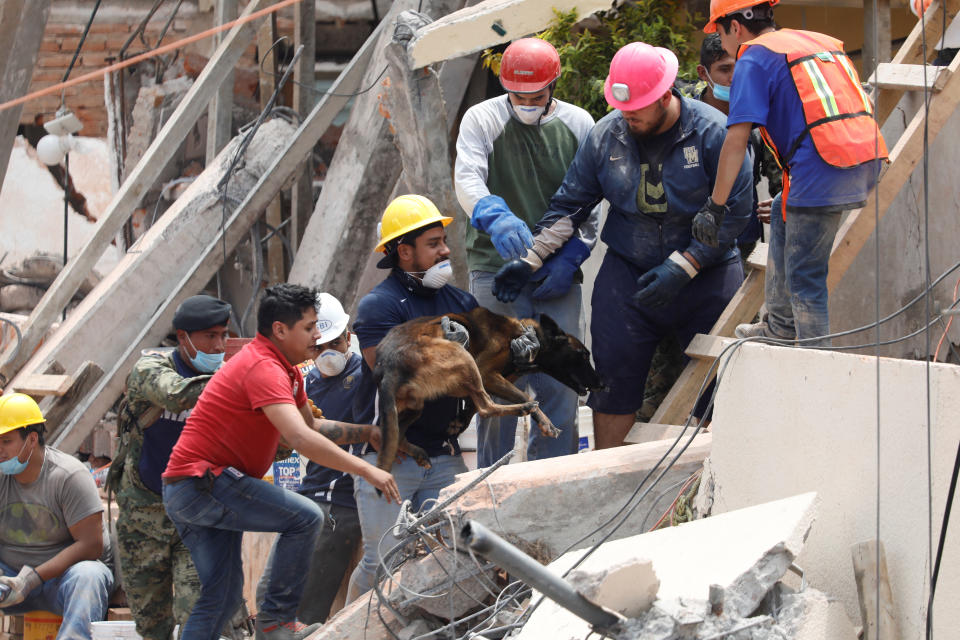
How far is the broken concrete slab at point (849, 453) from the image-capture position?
2.91 meters

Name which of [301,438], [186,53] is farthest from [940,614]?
[186,53]

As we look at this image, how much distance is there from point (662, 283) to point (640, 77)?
933 mm

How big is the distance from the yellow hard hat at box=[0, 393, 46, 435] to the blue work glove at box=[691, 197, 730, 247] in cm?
385

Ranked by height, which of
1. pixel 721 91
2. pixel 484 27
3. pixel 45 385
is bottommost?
pixel 45 385

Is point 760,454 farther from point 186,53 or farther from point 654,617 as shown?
point 186,53

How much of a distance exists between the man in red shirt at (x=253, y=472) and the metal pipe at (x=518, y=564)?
2.09 m

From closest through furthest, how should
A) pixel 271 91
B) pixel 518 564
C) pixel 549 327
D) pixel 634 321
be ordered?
pixel 518 564, pixel 549 327, pixel 634 321, pixel 271 91

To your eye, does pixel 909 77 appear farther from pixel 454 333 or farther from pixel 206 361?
pixel 206 361

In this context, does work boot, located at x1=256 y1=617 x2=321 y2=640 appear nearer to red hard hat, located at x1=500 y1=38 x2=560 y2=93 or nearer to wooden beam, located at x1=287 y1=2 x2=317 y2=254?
→ red hard hat, located at x1=500 y1=38 x2=560 y2=93

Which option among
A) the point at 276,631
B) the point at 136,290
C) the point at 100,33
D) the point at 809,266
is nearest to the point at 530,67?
the point at 809,266

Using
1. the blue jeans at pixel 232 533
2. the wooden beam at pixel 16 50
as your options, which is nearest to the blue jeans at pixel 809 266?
the blue jeans at pixel 232 533

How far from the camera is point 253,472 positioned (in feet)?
15.5

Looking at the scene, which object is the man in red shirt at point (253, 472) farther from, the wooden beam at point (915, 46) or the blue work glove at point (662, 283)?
the wooden beam at point (915, 46)

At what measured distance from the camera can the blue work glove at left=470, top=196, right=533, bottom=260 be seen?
203 inches
